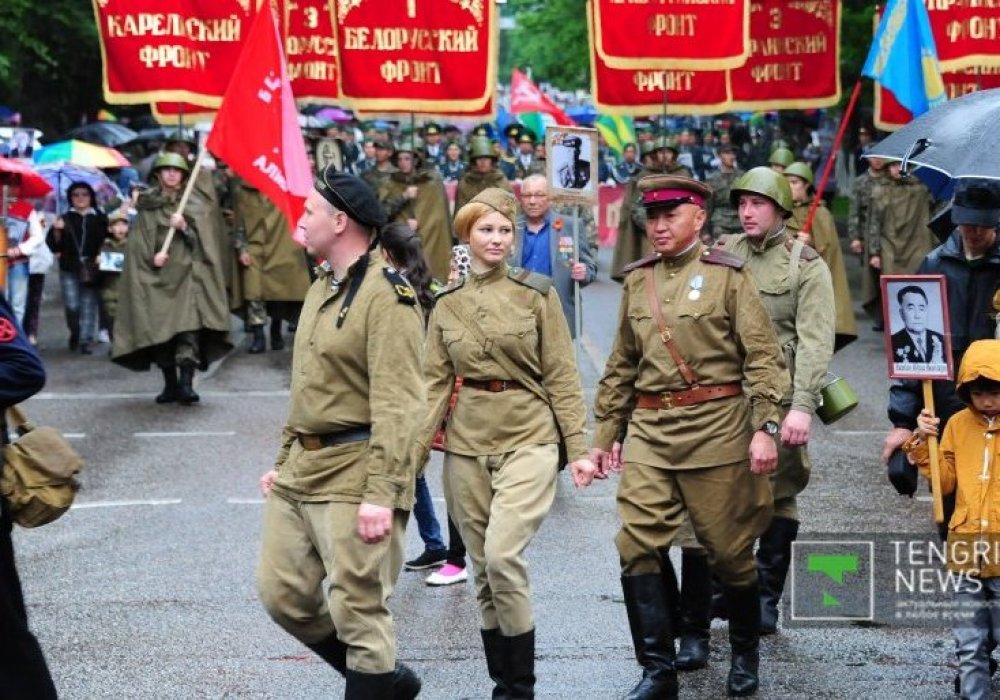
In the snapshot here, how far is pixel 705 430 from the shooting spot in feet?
22.2

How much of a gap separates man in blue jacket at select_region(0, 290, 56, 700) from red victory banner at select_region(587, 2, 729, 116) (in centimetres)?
1042

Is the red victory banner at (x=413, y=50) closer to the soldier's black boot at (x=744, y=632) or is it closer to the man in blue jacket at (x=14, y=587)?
the soldier's black boot at (x=744, y=632)

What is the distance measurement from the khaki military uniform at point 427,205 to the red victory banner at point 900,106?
467 centimetres

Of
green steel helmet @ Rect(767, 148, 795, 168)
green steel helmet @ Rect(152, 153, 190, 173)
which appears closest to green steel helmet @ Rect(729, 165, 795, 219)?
green steel helmet @ Rect(152, 153, 190, 173)

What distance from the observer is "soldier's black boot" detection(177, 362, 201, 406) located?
48.2ft

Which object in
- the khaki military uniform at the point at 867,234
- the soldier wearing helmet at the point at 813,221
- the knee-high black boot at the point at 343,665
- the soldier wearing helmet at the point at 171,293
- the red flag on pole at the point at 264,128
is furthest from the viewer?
the khaki military uniform at the point at 867,234

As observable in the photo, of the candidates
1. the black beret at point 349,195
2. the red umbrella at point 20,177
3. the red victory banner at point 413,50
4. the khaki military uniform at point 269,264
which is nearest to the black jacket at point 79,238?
the khaki military uniform at point 269,264

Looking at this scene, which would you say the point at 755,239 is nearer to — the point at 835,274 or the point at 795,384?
the point at 795,384

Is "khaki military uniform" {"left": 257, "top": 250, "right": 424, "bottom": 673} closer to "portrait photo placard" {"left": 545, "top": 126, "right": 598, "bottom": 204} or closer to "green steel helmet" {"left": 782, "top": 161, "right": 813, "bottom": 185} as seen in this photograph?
"portrait photo placard" {"left": 545, "top": 126, "right": 598, "bottom": 204}

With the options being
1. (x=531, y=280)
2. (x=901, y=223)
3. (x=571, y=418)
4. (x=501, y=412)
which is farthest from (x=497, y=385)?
(x=901, y=223)

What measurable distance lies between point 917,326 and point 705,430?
34.2 inches

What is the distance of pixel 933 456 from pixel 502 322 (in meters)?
1.67

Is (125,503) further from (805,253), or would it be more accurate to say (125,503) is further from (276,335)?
(276,335)

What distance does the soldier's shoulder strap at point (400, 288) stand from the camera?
5750 millimetres
